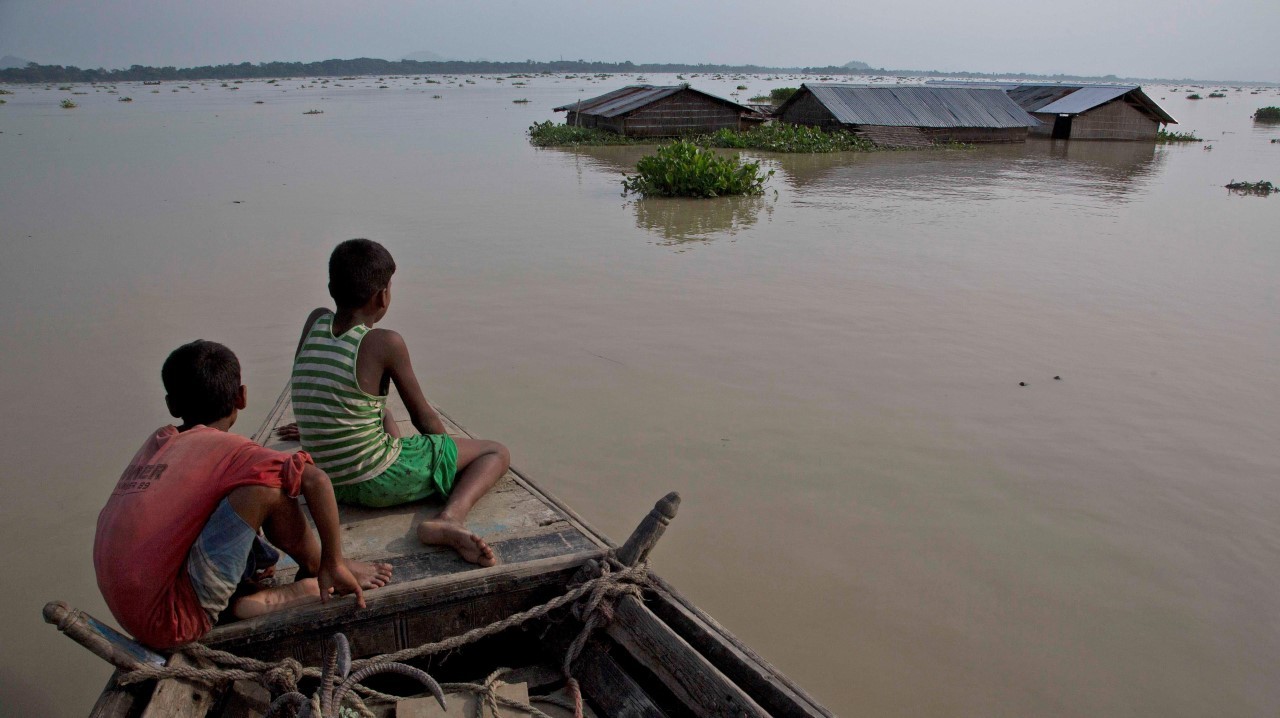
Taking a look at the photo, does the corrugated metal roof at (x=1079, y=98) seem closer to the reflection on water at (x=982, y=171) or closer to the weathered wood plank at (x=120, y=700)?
the reflection on water at (x=982, y=171)

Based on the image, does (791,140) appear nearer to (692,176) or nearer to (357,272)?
(692,176)

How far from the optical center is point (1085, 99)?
77.9 ft

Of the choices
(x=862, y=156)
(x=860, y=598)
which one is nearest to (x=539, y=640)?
(x=860, y=598)

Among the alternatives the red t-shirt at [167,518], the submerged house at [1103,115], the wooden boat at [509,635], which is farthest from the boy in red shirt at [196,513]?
the submerged house at [1103,115]

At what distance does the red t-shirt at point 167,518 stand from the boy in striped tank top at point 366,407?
60cm

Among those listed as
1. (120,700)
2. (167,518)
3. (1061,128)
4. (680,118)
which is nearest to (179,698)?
(120,700)

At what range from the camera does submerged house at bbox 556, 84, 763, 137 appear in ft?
71.7

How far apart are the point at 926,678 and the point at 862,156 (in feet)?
58.6

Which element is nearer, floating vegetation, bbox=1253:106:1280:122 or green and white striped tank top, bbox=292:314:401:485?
green and white striped tank top, bbox=292:314:401:485

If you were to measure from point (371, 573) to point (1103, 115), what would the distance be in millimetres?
26253

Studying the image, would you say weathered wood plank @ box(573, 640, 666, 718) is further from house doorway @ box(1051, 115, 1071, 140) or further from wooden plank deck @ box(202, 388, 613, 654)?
house doorway @ box(1051, 115, 1071, 140)

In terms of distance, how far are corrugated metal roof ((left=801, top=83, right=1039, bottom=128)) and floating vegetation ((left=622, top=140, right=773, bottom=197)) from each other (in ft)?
30.3

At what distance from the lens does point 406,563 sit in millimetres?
2574

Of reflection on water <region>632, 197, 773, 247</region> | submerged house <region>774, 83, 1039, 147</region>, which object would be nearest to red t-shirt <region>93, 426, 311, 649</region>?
reflection on water <region>632, 197, 773, 247</region>
